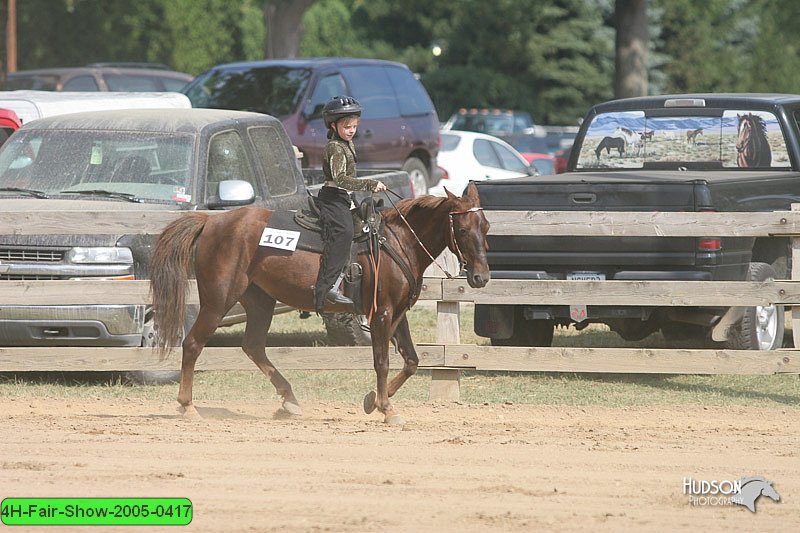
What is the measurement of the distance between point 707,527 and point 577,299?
13.6ft

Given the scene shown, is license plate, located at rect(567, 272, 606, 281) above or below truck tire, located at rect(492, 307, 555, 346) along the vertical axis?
above

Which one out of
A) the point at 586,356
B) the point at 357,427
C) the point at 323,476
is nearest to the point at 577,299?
the point at 586,356

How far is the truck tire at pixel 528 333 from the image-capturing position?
1218 cm

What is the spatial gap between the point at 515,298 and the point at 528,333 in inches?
75.5

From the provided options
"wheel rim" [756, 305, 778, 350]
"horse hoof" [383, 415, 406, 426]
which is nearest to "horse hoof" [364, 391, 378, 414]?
"horse hoof" [383, 415, 406, 426]

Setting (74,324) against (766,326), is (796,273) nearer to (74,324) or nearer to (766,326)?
(766,326)

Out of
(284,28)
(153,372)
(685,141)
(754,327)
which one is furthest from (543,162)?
(153,372)

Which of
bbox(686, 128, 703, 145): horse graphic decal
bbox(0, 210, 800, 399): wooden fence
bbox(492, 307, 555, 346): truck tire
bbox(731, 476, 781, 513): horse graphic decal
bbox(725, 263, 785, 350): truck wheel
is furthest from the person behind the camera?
bbox(686, 128, 703, 145): horse graphic decal

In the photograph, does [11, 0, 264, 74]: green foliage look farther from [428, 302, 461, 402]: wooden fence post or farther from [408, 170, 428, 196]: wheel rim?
[428, 302, 461, 402]: wooden fence post

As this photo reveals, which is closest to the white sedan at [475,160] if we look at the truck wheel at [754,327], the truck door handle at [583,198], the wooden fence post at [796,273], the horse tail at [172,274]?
the truck wheel at [754,327]

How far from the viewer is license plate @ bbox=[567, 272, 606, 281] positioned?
10969 mm

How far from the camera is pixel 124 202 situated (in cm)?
1085

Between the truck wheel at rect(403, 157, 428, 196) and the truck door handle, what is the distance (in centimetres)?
886

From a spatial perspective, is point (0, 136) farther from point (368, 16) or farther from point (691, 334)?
point (368, 16)
